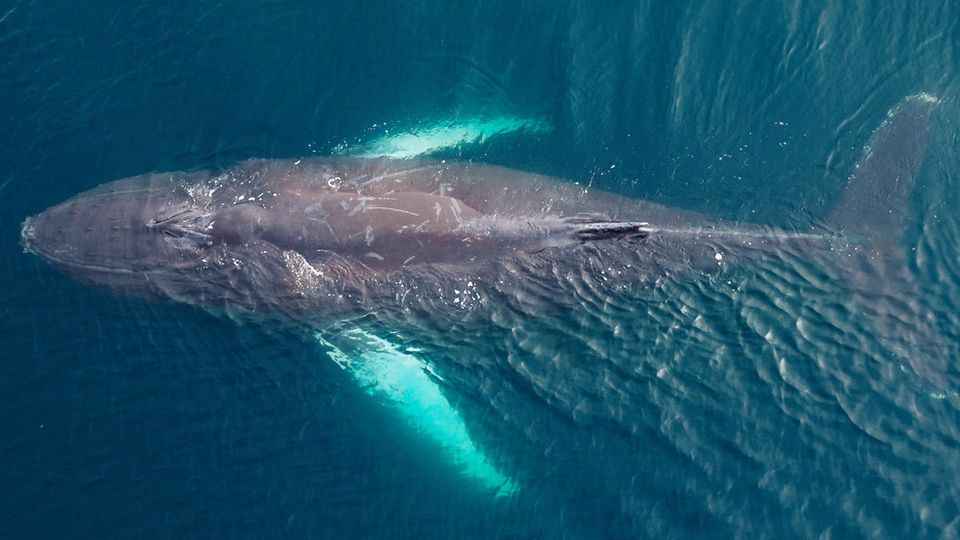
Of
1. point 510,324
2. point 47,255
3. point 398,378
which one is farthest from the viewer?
point 47,255

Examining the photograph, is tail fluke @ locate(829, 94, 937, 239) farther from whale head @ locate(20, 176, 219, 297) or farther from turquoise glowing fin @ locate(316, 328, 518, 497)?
whale head @ locate(20, 176, 219, 297)

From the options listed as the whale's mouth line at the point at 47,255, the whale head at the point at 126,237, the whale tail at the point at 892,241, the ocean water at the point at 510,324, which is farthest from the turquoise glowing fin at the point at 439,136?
the whale tail at the point at 892,241

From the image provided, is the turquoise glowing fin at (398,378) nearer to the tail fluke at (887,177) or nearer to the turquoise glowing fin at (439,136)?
the turquoise glowing fin at (439,136)

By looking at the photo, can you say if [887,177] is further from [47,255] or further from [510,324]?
[47,255]

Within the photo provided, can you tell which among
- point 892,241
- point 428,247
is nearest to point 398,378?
point 428,247

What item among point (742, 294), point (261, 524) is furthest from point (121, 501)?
point (742, 294)

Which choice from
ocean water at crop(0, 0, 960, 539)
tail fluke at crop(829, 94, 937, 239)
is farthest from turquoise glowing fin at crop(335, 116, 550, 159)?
tail fluke at crop(829, 94, 937, 239)
